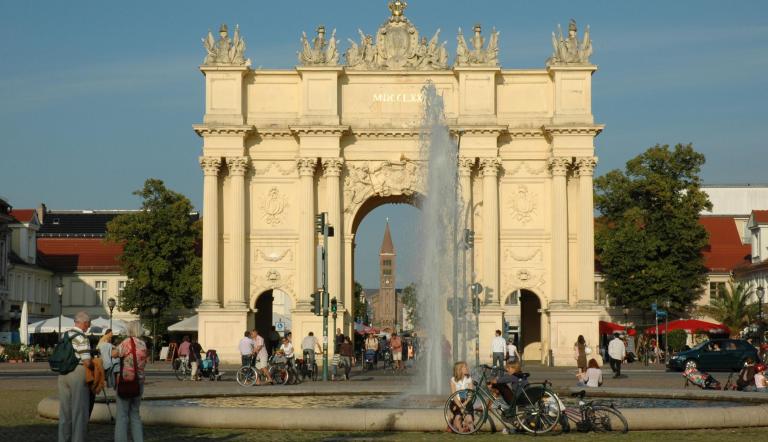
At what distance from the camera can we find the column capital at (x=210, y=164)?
199ft

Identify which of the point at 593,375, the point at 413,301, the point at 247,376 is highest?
the point at 413,301

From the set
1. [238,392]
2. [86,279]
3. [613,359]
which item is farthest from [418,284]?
[86,279]

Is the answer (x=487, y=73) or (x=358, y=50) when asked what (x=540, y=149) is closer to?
(x=487, y=73)

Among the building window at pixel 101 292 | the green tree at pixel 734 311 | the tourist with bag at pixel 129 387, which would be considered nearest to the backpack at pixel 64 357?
the tourist with bag at pixel 129 387

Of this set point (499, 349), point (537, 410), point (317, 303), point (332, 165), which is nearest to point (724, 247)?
point (332, 165)

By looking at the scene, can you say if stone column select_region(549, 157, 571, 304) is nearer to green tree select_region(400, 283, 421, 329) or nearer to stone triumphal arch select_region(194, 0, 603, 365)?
stone triumphal arch select_region(194, 0, 603, 365)

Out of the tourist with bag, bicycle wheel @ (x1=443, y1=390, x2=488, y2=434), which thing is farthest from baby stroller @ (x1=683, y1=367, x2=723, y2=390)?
the tourist with bag

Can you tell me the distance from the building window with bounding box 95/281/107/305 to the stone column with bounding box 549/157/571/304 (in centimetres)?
5396

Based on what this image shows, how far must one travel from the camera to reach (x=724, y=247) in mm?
108000

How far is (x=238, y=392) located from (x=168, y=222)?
59.2 metres

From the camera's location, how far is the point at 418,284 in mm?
30594

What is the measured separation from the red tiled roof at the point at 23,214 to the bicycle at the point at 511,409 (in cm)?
8000

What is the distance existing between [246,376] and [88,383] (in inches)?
763

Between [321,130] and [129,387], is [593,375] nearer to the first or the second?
[129,387]
